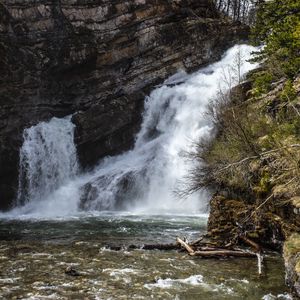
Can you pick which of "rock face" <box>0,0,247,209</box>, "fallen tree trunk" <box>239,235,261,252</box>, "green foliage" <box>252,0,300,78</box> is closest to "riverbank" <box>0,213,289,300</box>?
"fallen tree trunk" <box>239,235,261,252</box>

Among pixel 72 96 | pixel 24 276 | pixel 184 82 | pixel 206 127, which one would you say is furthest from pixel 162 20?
pixel 24 276

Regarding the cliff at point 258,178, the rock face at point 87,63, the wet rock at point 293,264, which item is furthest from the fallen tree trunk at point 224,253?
the rock face at point 87,63

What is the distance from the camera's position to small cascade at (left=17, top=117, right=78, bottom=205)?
35.1m

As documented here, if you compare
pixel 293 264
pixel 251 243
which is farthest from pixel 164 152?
pixel 293 264

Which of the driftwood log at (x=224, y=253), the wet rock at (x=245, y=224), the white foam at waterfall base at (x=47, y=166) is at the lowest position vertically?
the driftwood log at (x=224, y=253)

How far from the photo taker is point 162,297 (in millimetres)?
12203

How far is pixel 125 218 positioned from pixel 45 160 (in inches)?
471

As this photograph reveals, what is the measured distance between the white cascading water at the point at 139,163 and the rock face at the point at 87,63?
1004 mm

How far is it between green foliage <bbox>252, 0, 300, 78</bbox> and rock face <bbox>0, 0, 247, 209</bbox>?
16724 millimetres

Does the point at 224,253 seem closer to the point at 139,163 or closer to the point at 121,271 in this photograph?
the point at 121,271

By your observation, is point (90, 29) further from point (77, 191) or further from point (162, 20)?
point (77, 191)

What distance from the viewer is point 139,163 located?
115 ft

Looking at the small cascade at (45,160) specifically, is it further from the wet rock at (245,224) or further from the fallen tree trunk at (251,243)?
the fallen tree trunk at (251,243)

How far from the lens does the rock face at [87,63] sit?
36.2 meters
